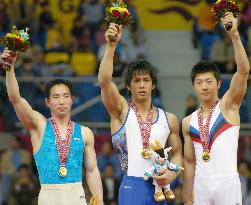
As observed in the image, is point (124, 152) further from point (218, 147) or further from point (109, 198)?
point (109, 198)

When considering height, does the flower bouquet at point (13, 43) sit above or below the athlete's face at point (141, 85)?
above

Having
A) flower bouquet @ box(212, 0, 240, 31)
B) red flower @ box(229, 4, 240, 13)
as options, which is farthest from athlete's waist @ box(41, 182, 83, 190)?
red flower @ box(229, 4, 240, 13)

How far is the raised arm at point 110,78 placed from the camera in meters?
11.1

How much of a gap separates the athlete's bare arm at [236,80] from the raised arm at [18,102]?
6.55ft

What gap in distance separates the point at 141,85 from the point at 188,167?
1.07 m

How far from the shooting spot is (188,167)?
1174 cm

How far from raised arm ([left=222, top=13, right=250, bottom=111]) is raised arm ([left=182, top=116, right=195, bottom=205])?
0.55 meters

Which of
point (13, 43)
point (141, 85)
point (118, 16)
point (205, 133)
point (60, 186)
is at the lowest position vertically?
point (60, 186)

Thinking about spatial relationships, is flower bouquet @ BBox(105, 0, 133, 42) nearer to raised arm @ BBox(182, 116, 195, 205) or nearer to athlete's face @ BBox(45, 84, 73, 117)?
athlete's face @ BBox(45, 84, 73, 117)

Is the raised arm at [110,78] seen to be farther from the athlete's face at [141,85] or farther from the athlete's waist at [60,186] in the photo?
the athlete's waist at [60,186]

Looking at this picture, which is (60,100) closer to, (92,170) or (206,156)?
(92,170)

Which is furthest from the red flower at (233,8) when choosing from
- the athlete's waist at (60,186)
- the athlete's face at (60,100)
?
the athlete's waist at (60,186)

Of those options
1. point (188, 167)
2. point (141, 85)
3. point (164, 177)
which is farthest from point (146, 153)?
point (141, 85)

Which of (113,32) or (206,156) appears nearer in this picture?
(113,32)
